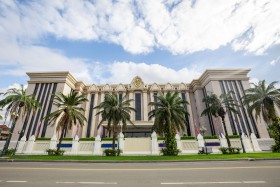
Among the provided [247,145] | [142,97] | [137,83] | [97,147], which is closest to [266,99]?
[247,145]

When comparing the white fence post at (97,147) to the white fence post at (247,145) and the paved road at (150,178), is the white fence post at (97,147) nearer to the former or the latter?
the paved road at (150,178)

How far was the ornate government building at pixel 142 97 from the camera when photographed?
4456cm

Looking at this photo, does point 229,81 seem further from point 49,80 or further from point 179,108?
point 49,80

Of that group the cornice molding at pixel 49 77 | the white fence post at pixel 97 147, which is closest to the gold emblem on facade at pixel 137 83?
the cornice molding at pixel 49 77

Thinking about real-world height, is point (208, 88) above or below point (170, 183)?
above

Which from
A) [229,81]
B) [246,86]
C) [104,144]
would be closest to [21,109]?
[104,144]

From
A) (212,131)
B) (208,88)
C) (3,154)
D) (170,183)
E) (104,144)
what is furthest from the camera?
(208,88)

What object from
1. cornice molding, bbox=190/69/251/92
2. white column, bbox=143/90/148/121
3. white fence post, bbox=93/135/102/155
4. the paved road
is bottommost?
the paved road

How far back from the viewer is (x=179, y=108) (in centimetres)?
2673

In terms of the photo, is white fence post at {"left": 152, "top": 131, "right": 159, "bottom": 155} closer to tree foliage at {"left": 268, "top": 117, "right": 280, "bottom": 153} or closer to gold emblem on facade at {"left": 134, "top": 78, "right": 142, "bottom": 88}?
tree foliage at {"left": 268, "top": 117, "right": 280, "bottom": 153}

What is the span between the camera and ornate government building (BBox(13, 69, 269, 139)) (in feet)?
146

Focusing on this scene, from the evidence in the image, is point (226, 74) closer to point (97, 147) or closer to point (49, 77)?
point (97, 147)

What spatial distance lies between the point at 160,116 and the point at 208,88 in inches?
1278

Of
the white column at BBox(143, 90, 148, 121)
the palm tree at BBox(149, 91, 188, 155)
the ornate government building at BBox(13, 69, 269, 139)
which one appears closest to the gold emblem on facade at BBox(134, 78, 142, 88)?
the ornate government building at BBox(13, 69, 269, 139)
